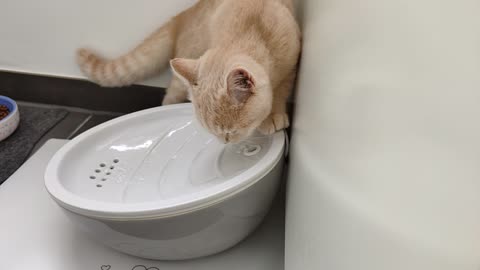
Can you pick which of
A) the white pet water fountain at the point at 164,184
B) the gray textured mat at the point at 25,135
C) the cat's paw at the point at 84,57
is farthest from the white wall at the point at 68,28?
the white pet water fountain at the point at 164,184

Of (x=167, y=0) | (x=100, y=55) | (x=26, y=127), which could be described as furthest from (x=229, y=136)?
(x=26, y=127)

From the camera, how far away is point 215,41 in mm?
1083

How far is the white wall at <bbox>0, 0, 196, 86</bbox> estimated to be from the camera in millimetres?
1413

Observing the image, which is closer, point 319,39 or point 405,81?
point 405,81

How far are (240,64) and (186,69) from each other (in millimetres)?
144

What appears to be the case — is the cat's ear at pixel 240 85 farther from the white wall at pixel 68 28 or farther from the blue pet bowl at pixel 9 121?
the blue pet bowl at pixel 9 121

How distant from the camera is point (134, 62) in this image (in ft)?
4.66

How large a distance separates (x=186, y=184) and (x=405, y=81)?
83cm

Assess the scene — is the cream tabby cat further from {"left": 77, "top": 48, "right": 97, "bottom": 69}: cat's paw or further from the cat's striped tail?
{"left": 77, "top": 48, "right": 97, "bottom": 69}: cat's paw

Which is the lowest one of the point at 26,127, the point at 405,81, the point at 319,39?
the point at 26,127

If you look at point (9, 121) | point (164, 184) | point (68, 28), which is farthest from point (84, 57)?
point (164, 184)

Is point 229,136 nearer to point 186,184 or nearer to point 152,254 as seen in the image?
point 186,184

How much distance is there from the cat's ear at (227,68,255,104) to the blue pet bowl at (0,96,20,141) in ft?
3.10

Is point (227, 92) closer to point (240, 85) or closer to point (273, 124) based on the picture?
point (240, 85)
